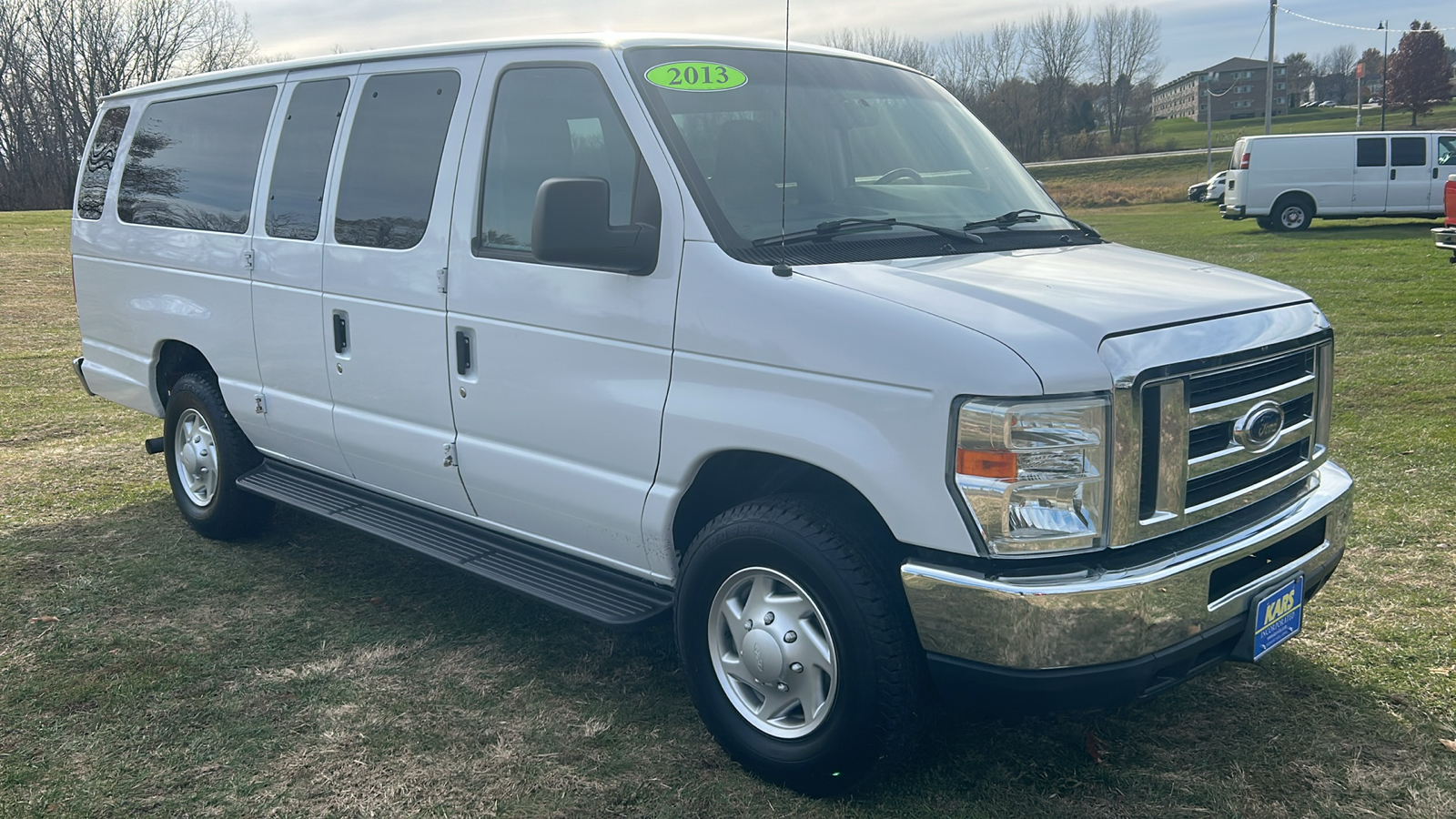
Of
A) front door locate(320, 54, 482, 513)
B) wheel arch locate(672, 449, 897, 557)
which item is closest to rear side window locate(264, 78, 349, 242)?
front door locate(320, 54, 482, 513)

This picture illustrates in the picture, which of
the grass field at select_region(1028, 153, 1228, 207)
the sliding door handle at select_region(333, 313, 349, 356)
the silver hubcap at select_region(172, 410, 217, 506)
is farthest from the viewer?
the grass field at select_region(1028, 153, 1228, 207)

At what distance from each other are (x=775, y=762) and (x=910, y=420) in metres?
1.12

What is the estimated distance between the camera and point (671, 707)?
3.87 metres

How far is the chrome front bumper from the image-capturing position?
2.76 m

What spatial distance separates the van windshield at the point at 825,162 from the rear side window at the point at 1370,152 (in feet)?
79.4

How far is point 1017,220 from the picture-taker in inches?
155

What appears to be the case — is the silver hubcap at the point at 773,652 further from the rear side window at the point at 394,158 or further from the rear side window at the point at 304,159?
the rear side window at the point at 304,159

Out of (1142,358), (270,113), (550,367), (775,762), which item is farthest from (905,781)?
(270,113)

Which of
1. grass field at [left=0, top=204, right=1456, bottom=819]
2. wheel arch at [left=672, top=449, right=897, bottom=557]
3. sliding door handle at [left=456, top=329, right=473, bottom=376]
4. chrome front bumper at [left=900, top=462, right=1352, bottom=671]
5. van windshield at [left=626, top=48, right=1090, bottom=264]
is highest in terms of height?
van windshield at [left=626, top=48, right=1090, bottom=264]

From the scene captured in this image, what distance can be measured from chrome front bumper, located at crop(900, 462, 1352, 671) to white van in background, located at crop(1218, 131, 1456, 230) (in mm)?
24786

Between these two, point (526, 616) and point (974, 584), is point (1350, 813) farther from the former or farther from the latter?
point (526, 616)

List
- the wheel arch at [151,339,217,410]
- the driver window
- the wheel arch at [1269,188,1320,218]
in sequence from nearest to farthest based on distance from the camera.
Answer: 1. the wheel arch at [151,339,217,410]
2. the driver window
3. the wheel arch at [1269,188,1320,218]

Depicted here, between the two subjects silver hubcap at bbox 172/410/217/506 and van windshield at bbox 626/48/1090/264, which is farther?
silver hubcap at bbox 172/410/217/506

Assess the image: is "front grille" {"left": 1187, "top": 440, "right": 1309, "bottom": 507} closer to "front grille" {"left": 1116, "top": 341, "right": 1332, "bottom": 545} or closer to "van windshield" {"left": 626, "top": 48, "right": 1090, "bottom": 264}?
"front grille" {"left": 1116, "top": 341, "right": 1332, "bottom": 545}
